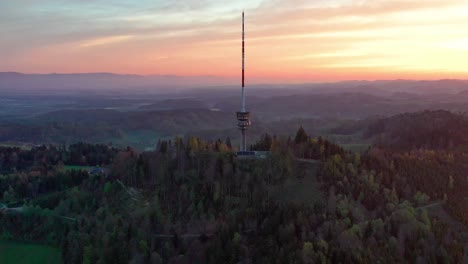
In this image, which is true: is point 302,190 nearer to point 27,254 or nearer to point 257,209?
point 257,209

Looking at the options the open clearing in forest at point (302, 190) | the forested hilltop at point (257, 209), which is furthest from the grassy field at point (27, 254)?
the open clearing in forest at point (302, 190)

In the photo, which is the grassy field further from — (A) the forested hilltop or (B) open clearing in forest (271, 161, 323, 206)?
(B) open clearing in forest (271, 161, 323, 206)

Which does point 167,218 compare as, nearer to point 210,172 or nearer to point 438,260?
point 210,172

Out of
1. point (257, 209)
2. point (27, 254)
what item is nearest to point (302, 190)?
point (257, 209)

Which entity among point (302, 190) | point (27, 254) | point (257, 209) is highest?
point (302, 190)

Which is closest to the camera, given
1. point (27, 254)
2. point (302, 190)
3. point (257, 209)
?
point (257, 209)

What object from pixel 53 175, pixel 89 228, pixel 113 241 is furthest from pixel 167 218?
pixel 53 175
